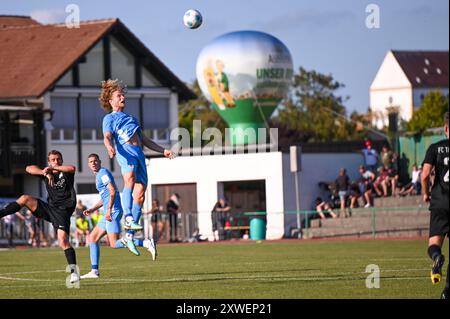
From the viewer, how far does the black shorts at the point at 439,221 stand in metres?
13.8

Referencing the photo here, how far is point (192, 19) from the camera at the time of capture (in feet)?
80.1

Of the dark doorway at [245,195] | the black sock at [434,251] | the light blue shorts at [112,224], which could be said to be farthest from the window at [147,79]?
the black sock at [434,251]

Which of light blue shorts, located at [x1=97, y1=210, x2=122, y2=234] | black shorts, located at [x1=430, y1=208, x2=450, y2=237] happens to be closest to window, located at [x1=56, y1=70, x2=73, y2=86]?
light blue shorts, located at [x1=97, y1=210, x2=122, y2=234]

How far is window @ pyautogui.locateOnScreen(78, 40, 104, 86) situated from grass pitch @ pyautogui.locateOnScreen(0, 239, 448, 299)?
40.4 metres

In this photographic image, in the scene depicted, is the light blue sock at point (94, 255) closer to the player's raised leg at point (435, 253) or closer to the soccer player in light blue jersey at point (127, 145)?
the soccer player in light blue jersey at point (127, 145)

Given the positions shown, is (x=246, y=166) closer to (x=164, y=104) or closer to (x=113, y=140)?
(x=164, y=104)

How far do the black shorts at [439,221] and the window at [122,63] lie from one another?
5266 cm

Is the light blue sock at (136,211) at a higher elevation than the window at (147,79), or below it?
below

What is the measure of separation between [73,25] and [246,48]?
9.99m

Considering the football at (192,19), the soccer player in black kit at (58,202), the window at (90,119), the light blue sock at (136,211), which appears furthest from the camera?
the window at (90,119)

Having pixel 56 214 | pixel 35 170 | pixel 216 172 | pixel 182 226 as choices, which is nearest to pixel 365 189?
pixel 182 226

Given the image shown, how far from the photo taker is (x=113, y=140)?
17.4m

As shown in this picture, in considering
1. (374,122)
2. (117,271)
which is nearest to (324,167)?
(117,271)

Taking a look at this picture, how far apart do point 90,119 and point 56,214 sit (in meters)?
49.0
